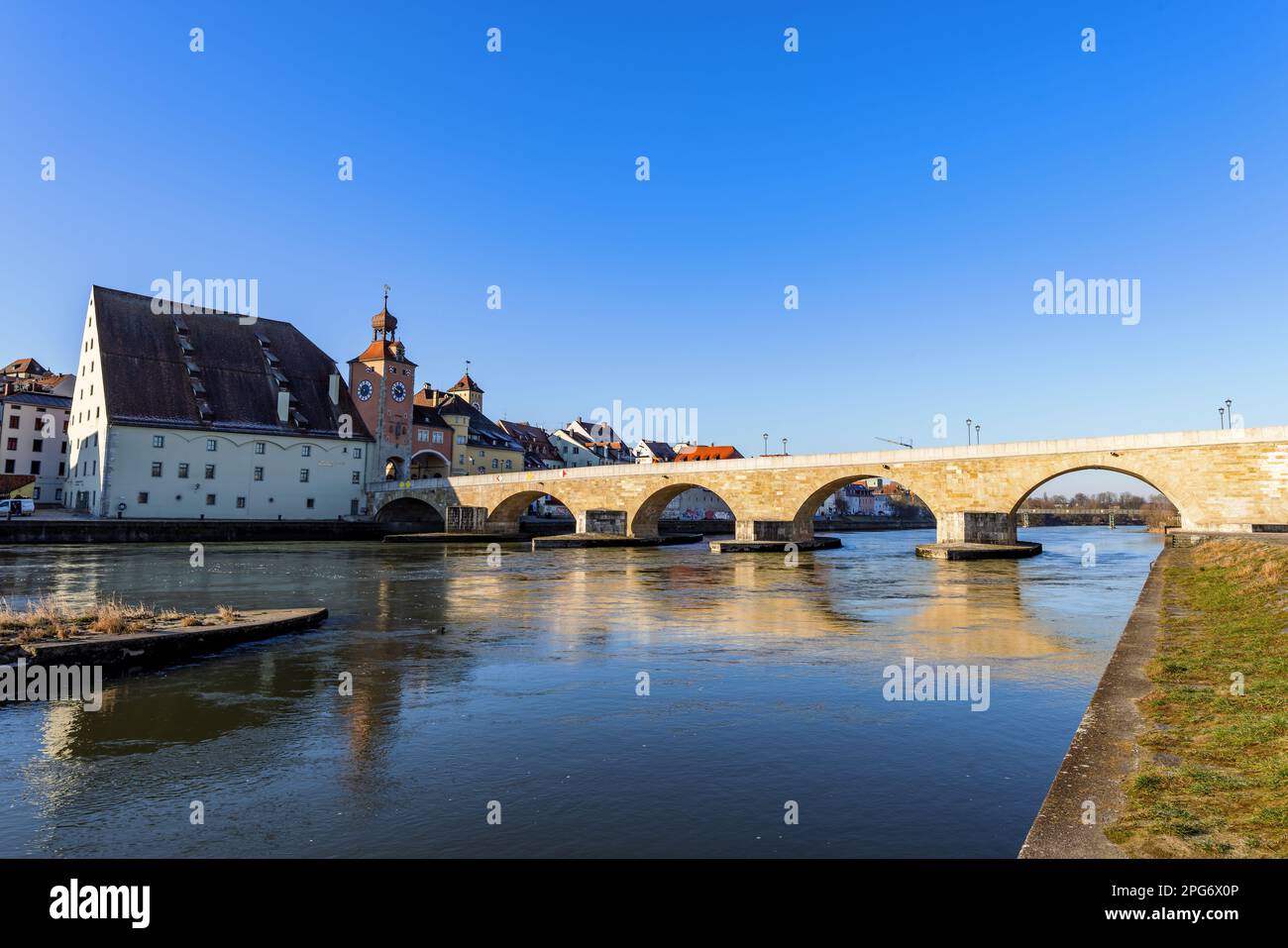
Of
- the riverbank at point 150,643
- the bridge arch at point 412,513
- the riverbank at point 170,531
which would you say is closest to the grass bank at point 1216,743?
the riverbank at point 150,643

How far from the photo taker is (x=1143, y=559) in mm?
39125

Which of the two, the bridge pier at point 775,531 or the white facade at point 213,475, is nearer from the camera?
the bridge pier at point 775,531

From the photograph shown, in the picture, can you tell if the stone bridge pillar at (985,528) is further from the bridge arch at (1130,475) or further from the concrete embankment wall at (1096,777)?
the concrete embankment wall at (1096,777)

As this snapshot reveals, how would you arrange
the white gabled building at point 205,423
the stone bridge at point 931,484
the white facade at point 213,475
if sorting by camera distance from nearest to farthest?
1. the stone bridge at point 931,484
2. the white facade at point 213,475
3. the white gabled building at point 205,423

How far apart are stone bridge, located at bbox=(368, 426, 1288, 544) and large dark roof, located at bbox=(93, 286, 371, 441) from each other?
9.72m

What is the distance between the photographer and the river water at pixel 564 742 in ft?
16.8

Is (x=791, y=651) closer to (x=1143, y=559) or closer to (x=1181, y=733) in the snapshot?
(x=1181, y=733)

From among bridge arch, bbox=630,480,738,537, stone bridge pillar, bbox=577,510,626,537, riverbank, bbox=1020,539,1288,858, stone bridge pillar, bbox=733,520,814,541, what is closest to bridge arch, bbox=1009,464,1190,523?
stone bridge pillar, bbox=733,520,814,541

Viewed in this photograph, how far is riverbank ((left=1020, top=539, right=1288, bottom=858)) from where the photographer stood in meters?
3.92

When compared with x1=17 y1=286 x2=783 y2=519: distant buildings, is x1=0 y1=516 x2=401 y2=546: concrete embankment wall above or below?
below

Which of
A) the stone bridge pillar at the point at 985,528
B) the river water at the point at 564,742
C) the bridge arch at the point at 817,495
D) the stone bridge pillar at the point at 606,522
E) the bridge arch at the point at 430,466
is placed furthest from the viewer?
the bridge arch at the point at 430,466

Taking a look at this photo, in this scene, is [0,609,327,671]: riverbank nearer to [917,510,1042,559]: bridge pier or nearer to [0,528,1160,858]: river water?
[0,528,1160,858]: river water

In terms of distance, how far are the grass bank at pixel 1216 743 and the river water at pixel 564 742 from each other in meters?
0.91
